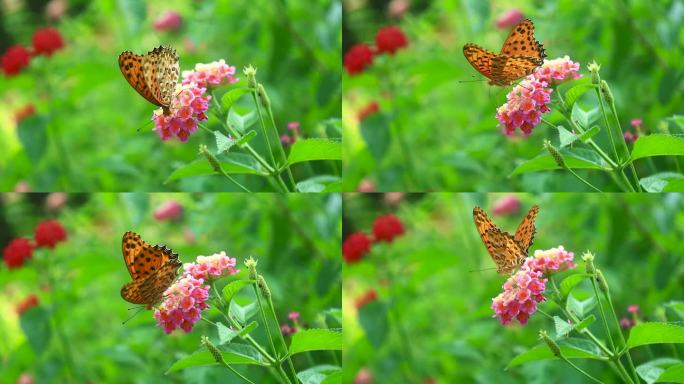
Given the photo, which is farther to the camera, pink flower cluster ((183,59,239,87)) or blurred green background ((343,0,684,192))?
blurred green background ((343,0,684,192))

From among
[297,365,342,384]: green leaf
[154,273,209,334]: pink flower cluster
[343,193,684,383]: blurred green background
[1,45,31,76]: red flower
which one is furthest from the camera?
[1,45,31,76]: red flower

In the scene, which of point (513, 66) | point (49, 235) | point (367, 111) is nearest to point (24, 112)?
point (49, 235)

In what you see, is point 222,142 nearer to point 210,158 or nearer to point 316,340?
point 210,158

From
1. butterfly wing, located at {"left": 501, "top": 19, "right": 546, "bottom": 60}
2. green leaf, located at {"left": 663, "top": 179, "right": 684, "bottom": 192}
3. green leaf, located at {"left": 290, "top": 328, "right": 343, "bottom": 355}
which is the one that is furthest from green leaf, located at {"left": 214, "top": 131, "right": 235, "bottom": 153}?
green leaf, located at {"left": 663, "top": 179, "right": 684, "bottom": 192}

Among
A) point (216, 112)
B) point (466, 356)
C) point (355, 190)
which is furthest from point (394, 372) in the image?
point (216, 112)

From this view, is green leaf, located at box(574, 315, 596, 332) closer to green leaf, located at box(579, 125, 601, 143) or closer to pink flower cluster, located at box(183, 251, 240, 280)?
green leaf, located at box(579, 125, 601, 143)

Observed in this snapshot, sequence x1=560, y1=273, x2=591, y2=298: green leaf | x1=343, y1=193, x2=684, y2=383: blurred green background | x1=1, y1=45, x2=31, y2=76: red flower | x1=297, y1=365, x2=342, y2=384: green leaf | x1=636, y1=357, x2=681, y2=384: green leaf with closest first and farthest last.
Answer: x1=560, y1=273, x2=591, y2=298: green leaf, x1=636, y1=357, x2=681, y2=384: green leaf, x1=297, y1=365, x2=342, y2=384: green leaf, x1=343, y1=193, x2=684, y2=383: blurred green background, x1=1, y1=45, x2=31, y2=76: red flower

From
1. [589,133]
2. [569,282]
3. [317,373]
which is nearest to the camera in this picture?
[569,282]
